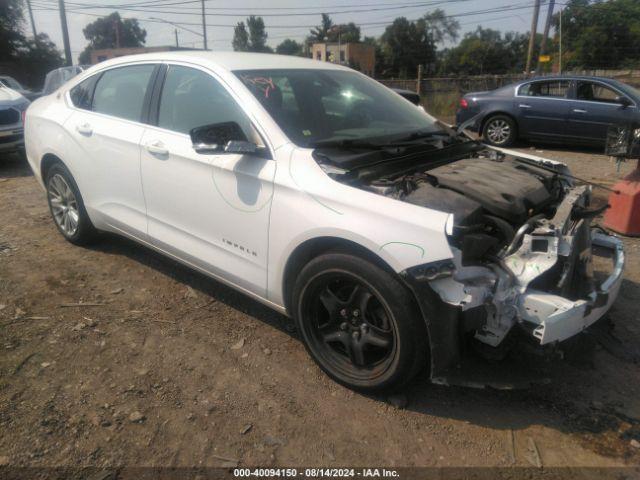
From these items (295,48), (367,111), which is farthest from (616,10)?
(367,111)

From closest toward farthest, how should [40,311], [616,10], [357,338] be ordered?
[357,338]
[40,311]
[616,10]

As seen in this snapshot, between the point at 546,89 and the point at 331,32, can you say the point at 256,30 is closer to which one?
the point at 331,32

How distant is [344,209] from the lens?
255 centimetres

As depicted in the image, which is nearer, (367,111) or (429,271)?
(429,271)

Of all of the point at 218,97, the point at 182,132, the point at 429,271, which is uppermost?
the point at 218,97

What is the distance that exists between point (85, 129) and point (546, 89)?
903cm

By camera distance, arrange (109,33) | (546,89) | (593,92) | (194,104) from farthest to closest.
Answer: (109,33)
(546,89)
(593,92)
(194,104)

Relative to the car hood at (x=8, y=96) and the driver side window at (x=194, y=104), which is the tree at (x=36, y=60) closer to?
the car hood at (x=8, y=96)

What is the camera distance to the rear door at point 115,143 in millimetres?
3699

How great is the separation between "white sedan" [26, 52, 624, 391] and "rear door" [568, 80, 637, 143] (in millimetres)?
6922

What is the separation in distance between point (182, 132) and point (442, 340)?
2.16 m

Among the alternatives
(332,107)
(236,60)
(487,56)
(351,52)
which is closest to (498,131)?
(332,107)

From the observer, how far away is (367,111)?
3635 mm

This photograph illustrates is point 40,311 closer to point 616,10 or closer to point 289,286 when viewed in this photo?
point 289,286
